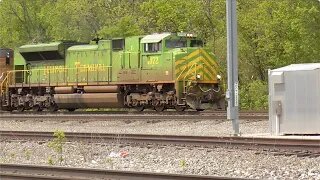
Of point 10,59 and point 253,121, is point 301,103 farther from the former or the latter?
point 10,59

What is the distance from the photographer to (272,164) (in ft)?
35.2

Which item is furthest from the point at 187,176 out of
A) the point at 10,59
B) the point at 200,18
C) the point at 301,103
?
the point at 200,18

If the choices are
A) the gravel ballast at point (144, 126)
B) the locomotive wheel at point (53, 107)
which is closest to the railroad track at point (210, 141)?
the gravel ballast at point (144, 126)

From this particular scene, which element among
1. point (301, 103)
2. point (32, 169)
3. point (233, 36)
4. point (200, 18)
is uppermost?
point (200, 18)

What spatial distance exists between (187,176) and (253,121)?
33.2 feet

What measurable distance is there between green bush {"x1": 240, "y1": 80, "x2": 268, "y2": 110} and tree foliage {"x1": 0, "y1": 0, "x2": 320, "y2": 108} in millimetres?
220

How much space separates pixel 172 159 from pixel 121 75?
43.0 ft

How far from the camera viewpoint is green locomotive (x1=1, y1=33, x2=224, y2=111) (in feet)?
77.0

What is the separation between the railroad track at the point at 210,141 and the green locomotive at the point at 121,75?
24.7ft

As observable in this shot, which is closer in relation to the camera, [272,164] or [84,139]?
[272,164]

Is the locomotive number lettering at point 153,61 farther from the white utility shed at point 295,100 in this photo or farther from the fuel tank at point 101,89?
the white utility shed at point 295,100

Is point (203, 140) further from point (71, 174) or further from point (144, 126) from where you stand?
point (144, 126)

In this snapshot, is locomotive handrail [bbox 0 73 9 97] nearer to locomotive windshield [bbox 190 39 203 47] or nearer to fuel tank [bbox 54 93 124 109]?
fuel tank [bbox 54 93 124 109]

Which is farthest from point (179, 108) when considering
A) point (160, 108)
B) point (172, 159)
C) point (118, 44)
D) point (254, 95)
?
point (172, 159)
